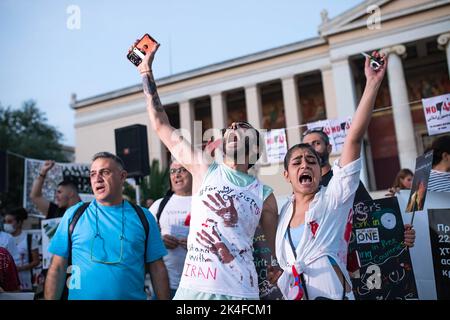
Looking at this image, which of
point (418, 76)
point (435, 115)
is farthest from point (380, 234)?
point (418, 76)

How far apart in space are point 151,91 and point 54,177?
609 centimetres

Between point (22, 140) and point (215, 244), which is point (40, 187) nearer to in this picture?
point (215, 244)

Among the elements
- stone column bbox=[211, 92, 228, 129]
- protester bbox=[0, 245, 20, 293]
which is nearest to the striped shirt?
protester bbox=[0, 245, 20, 293]

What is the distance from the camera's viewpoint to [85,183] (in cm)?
811

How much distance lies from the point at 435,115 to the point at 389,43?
453 inches

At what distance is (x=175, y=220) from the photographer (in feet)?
11.3

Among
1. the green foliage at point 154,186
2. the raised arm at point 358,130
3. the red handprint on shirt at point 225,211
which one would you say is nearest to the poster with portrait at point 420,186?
the raised arm at point 358,130

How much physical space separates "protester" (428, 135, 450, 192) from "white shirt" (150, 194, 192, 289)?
6.46ft

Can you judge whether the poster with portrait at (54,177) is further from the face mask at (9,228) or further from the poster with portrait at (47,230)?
the poster with portrait at (47,230)

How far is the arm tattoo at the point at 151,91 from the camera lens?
2.56 m

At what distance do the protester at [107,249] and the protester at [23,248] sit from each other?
2.97 m

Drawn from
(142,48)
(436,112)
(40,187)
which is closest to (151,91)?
(142,48)
